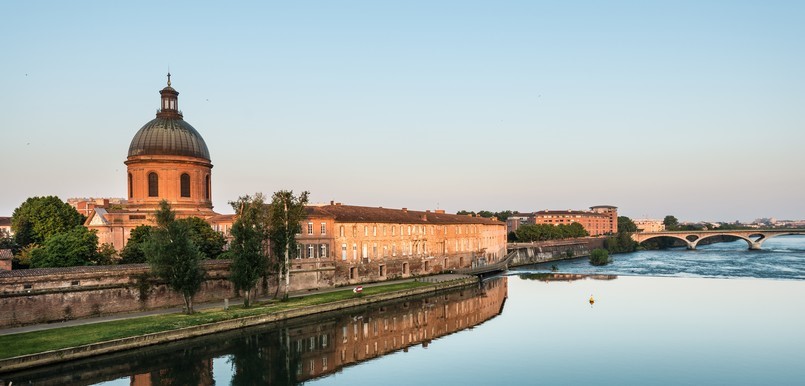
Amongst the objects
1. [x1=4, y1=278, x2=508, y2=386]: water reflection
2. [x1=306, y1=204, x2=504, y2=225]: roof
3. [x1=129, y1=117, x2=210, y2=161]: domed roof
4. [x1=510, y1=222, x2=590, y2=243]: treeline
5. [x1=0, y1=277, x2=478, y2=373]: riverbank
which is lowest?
[x1=4, y1=278, x2=508, y2=386]: water reflection

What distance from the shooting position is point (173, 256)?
42.9 metres

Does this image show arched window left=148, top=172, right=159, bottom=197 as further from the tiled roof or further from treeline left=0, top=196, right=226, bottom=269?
the tiled roof

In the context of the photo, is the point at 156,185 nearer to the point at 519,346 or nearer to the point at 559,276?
the point at 519,346

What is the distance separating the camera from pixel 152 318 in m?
41.2

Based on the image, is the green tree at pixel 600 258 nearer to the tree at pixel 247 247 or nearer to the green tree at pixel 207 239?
the green tree at pixel 207 239

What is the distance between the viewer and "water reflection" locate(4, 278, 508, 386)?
3086cm

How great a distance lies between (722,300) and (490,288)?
25.4m

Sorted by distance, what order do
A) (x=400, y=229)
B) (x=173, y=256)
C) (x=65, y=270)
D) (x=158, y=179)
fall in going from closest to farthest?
(x=65, y=270) < (x=173, y=256) < (x=158, y=179) < (x=400, y=229)

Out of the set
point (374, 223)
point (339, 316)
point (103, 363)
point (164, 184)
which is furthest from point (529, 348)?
point (164, 184)

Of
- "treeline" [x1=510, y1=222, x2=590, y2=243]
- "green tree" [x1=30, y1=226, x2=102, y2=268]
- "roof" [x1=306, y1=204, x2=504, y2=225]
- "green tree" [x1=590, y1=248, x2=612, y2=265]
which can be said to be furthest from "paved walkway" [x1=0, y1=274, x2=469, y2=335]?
"treeline" [x1=510, y1=222, x2=590, y2=243]

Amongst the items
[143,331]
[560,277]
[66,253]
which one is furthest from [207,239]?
[560,277]

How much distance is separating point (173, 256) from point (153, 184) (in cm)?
2809

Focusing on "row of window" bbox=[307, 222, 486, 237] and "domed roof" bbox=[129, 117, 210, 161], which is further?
"domed roof" bbox=[129, 117, 210, 161]

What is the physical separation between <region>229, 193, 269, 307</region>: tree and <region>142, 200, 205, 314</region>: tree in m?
4.05
